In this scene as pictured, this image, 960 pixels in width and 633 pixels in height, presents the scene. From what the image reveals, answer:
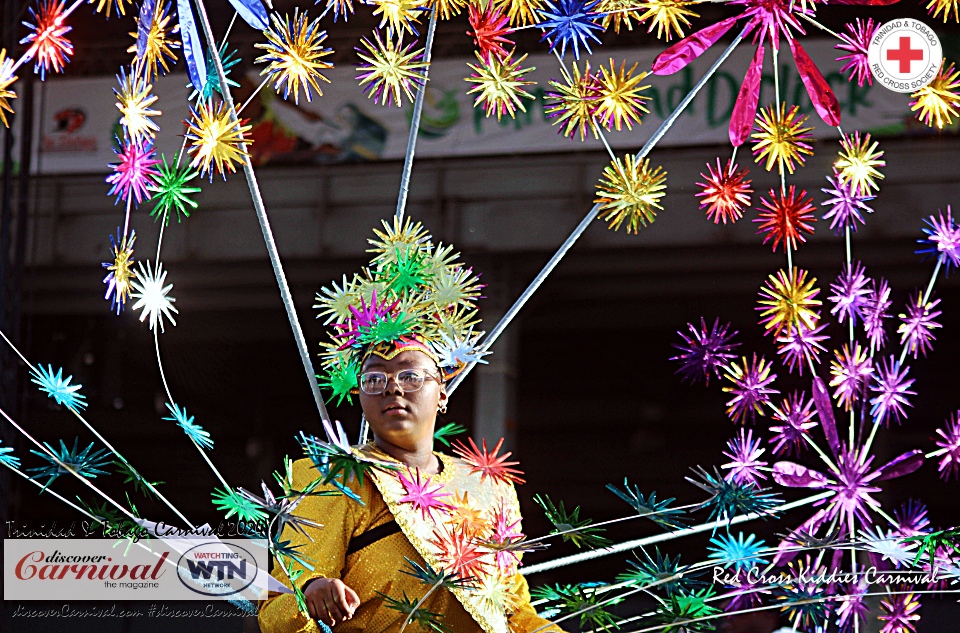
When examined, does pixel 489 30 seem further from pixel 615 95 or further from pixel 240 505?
pixel 240 505

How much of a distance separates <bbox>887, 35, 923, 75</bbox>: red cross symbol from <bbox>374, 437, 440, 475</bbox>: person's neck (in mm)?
1131

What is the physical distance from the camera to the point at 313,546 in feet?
6.28

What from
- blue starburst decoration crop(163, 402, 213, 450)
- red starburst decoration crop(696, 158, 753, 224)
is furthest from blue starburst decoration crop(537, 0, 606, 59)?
blue starburst decoration crop(163, 402, 213, 450)

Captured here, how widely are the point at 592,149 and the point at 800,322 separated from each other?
2322mm

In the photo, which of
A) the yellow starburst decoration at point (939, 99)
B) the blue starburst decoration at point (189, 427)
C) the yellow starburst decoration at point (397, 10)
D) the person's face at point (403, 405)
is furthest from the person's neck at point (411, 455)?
the yellow starburst decoration at point (939, 99)

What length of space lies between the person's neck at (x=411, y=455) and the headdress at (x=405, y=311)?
13 cm

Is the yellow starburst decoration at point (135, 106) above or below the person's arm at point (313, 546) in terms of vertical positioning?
above

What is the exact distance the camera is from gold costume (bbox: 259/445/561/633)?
1.91 metres

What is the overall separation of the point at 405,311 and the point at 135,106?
1.86ft

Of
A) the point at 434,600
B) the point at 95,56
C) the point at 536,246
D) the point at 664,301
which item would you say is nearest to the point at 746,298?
the point at 664,301

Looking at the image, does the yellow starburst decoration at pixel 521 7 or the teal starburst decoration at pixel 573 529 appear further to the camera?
the yellow starburst decoration at pixel 521 7

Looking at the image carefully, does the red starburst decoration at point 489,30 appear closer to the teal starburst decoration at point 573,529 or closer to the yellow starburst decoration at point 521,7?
the yellow starburst decoration at point 521,7

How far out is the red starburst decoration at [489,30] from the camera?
2127mm

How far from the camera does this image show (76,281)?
15.4 ft
